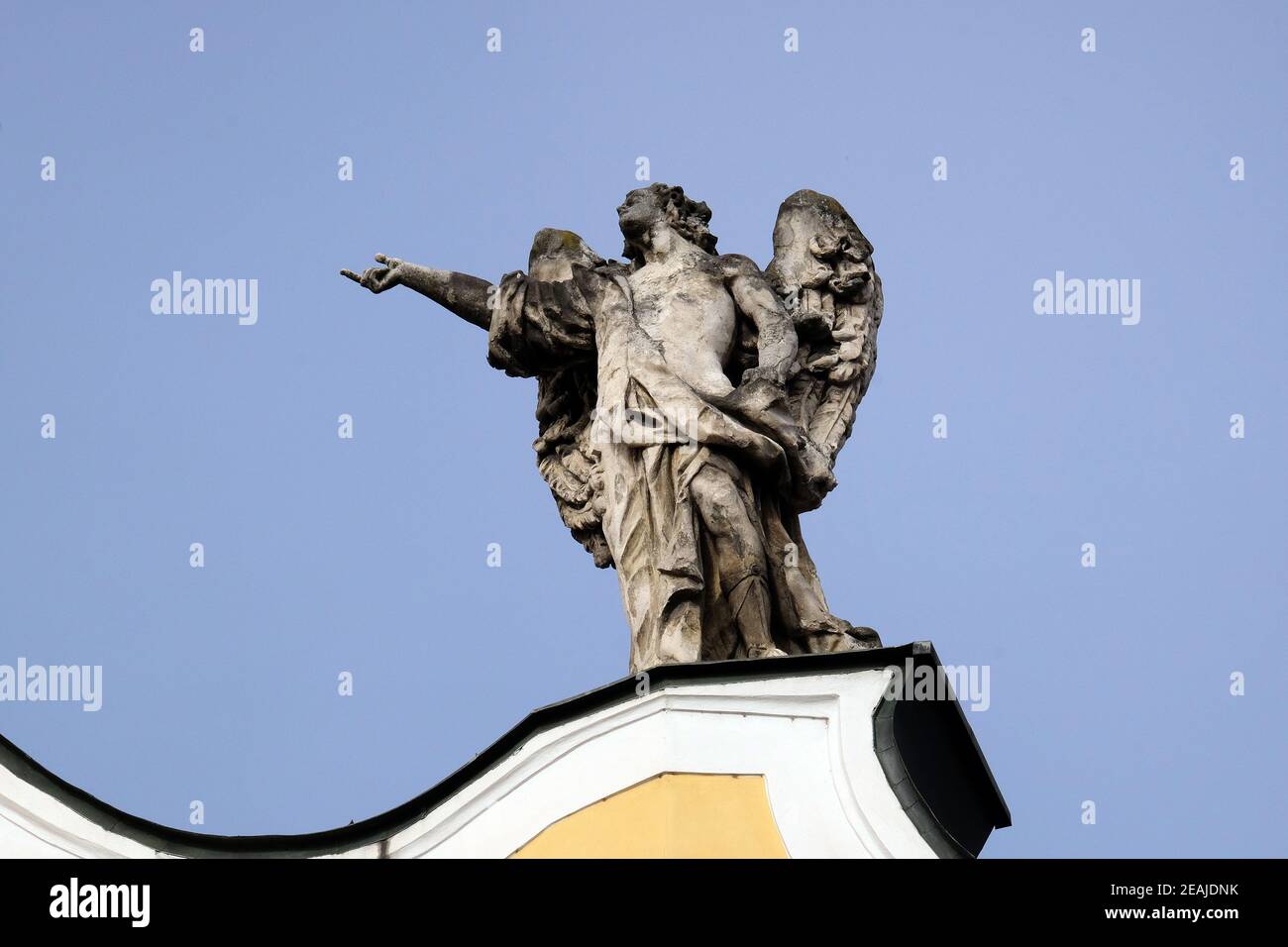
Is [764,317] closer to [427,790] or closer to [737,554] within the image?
[737,554]

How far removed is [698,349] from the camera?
14336mm

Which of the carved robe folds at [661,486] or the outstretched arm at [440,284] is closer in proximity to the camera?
the carved robe folds at [661,486]

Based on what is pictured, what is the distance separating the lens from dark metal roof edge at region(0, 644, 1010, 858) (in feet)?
43.1

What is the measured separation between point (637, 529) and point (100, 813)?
2.84m

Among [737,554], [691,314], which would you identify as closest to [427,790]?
[737,554]

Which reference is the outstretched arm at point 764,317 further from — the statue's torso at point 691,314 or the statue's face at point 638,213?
the statue's face at point 638,213

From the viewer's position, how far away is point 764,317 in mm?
14492

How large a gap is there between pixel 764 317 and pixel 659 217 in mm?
865

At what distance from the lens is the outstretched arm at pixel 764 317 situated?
14250 millimetres

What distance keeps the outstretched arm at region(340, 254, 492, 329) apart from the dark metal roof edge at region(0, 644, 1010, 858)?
250 cm

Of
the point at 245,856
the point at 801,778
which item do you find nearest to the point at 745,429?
the point at 801,778

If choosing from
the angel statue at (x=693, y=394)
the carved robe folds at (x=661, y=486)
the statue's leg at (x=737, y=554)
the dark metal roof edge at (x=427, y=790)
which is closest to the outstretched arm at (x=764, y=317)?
the angel statue at (x=693, y=394)
